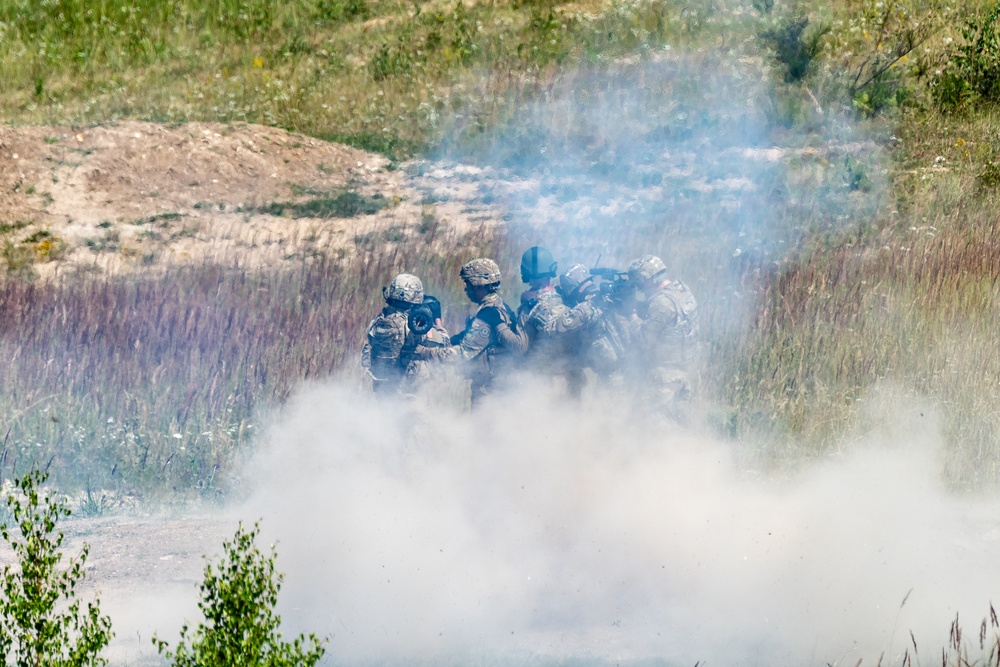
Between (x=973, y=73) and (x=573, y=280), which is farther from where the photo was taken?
(x=973, y=73)

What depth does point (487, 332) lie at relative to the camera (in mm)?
8805

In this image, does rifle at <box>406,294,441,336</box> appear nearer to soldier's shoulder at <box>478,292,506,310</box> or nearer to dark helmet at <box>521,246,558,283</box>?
soldier's shoulder at <box>478,292,506,310</box>

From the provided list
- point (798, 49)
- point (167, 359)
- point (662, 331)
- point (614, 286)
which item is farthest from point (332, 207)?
point (662, 331)

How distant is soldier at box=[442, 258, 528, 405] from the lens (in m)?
8.68

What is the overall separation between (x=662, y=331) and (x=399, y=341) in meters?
1.85

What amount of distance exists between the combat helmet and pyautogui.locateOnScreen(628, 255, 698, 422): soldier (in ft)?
1.01

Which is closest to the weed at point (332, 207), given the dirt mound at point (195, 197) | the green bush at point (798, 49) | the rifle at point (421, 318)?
the dirt mound at point (195, 197)

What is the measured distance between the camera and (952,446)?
32.0ft

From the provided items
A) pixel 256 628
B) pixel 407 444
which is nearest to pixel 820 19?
pixel 407 444

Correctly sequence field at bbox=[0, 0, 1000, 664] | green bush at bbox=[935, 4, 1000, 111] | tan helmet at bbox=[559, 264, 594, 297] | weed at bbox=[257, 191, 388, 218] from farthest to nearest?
green bush at bbox=[935, 4, 1000, 111] < weed at bbox=[257, 191, 388, 218] < field at bbox=[0, 0, 1000, 664] < tan helmet at bbox=[559, 264, 594, 297]

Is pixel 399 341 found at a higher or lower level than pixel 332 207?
lower

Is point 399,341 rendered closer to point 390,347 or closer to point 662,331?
point 390,347

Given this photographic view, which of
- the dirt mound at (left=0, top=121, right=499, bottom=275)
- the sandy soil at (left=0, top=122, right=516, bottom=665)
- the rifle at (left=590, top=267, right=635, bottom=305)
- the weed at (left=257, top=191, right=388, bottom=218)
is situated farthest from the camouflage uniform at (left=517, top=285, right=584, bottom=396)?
the weed at (left=257, top=191, right=388, bottom=218)

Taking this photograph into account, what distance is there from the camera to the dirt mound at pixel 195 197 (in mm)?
15555
